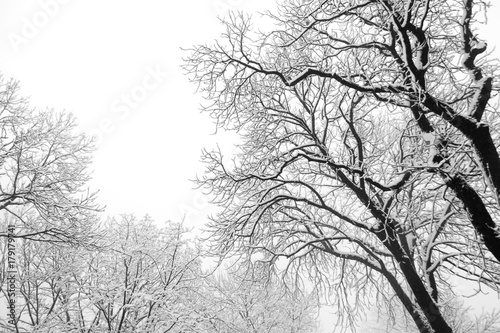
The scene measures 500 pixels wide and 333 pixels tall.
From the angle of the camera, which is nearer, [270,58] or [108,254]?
[270,58]

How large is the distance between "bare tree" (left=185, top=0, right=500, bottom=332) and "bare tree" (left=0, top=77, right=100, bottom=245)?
345cm

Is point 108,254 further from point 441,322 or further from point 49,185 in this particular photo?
point 441,322

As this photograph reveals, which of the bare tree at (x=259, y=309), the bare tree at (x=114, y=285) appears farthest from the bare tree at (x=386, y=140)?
the bare tree at (x=259, y=309)

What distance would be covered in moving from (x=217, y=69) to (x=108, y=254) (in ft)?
25.3

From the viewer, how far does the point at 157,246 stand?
1049cm

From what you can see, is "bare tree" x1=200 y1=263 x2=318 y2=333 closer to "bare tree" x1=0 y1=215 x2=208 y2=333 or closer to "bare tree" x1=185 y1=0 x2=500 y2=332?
"bare tree" x1=0 y1=215 x2=208 y2=333

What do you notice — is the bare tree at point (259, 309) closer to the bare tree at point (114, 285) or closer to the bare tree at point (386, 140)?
the bare tree at point (114, 285)

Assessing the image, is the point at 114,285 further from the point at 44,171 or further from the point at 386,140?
the point at 386,140

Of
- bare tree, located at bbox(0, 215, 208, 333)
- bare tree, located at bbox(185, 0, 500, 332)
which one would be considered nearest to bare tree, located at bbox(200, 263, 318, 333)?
bare tree, located at bbox(0, 215, 208, 333)

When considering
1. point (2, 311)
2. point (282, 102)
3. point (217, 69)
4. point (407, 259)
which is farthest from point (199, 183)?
point (2, 311)

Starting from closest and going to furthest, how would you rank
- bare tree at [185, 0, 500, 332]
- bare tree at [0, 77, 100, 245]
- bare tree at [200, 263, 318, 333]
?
bare tree at [185, 0, 500, 332] < bare tree at [0, 77, 100, 245] < bare tree at [200, 263, 318, 333]

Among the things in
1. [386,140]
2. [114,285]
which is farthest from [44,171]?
[386,140]

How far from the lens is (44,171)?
6.79 metres

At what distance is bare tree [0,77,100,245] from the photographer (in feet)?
21.8
